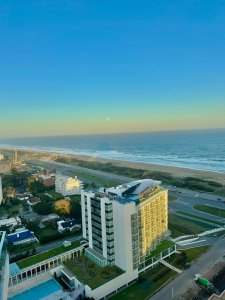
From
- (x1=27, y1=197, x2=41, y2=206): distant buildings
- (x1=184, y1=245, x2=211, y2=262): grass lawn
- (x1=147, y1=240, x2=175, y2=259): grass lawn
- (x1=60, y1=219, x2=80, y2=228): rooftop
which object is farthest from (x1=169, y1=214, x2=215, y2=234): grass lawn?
(x1=27, y1=197, x2=41, y2=206): distant buildings

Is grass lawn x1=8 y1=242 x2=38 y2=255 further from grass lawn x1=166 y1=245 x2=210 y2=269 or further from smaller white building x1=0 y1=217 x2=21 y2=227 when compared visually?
grass lawn x1=166 y1=245 x2=210 y2=269

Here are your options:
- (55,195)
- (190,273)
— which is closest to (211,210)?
(190,273)

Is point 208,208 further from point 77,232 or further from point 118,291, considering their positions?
point 118,291

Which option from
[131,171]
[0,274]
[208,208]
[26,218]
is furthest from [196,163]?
[0,274]

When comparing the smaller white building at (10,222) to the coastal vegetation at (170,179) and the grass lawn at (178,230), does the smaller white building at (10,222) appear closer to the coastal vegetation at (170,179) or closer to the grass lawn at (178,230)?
the grass lawn at (178,230)

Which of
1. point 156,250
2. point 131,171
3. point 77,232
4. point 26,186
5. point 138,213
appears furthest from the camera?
point 131,171
